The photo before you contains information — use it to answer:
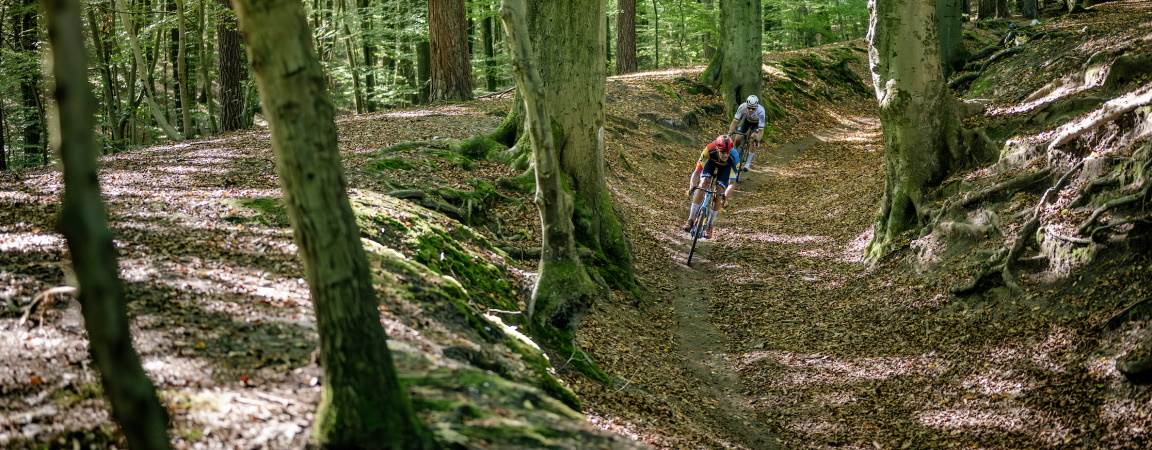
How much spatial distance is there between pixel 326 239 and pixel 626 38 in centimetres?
2218

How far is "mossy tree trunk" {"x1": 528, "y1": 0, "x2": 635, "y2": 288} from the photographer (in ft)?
33.9

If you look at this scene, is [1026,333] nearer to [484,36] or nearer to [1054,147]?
[1054,147]

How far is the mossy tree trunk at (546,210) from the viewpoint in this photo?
733 cm

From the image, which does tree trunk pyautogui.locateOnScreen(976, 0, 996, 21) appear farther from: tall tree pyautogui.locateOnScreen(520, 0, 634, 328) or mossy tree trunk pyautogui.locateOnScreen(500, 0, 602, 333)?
mossy tree trunk pyautogui.locateOnScreen(500, 0, 602, 333)

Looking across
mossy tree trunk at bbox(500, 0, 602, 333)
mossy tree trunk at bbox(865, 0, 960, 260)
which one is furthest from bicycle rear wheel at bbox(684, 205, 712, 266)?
mossy tree trunk at bbox(500, 0, 602, 333)

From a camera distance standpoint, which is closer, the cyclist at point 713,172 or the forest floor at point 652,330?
the forest floor at point 652,330

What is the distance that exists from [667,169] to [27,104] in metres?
16.4

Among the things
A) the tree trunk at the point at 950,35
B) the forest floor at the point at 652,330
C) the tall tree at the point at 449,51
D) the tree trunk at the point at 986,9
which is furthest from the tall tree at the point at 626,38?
the tree trunk at the point at 986,9

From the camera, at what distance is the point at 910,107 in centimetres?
1080

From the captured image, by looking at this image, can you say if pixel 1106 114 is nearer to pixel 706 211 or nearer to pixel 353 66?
pixel 706 211

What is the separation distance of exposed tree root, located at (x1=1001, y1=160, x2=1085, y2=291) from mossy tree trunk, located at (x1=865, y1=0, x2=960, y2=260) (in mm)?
2036

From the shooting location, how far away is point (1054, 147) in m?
9.29

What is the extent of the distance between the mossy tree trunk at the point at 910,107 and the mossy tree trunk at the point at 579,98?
12.2 ft

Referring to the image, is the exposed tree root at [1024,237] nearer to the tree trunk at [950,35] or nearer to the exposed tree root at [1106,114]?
the exposed tree root at [1106,114]
